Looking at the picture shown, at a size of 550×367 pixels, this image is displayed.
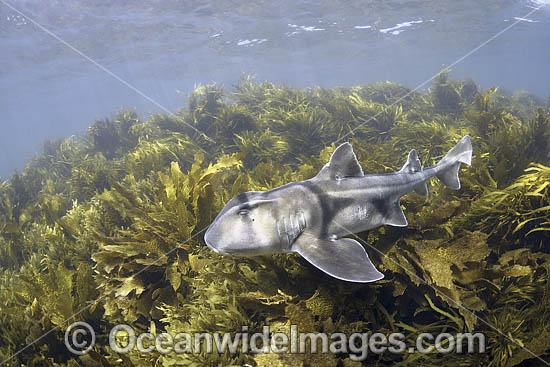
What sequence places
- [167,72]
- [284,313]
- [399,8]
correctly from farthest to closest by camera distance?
[167,72] < [399,8] < [284,313]

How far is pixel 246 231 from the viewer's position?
2375mm

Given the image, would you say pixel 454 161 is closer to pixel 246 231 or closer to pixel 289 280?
pixel 289 280

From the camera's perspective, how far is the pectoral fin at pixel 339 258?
216cm

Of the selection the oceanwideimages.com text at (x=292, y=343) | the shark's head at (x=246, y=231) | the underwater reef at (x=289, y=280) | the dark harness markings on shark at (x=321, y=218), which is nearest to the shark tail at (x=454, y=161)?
the underwater reef at (x=289, y=280)

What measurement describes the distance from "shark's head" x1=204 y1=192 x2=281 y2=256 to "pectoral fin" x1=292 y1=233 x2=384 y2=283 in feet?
0.91

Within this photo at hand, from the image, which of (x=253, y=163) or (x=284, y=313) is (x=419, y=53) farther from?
(x=284, y=313)

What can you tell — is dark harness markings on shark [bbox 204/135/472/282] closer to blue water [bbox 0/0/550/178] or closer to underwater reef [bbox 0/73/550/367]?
underwater reef [bbox 0/73/550/367]

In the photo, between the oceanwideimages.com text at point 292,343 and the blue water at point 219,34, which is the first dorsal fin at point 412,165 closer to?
the oceanwideimages.com text at point 292,343

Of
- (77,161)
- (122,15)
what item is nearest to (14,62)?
(122,15)

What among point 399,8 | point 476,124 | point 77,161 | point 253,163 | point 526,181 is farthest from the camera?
point 399,8

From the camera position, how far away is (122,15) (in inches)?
953

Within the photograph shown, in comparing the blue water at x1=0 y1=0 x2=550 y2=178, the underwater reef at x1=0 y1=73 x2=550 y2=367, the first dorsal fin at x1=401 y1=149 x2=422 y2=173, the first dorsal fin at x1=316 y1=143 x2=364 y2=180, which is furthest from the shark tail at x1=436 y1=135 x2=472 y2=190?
the blue water at x1=0 y1=0 x2=550 y2=178

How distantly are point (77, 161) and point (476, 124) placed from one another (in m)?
13.5

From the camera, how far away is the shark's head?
2.35m
